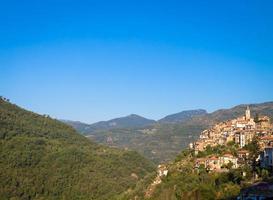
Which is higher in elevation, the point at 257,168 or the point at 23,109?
the point at 23,109

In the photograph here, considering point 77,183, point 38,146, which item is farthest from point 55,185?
point 38,146

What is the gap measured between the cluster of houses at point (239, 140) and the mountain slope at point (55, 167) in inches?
765

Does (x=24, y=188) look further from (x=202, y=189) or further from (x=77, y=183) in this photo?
(x=202, y=189)

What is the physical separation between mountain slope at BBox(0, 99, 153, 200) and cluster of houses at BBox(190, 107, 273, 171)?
19.4 metres

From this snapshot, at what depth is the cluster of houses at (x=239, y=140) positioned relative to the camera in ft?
165

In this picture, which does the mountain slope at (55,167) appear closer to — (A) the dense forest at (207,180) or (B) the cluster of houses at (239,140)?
(B) the cluster of houses at (239,140)

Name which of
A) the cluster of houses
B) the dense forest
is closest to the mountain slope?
the cluster of houses

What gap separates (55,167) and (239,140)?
52478mm

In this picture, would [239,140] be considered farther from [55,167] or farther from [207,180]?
[55,167]

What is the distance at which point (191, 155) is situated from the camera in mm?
67062

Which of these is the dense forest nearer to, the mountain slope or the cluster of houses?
the cluster of houses

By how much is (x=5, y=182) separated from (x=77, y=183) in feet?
45.1

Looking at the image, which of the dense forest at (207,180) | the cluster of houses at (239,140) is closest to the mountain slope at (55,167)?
the cluster of houses at (239,140)

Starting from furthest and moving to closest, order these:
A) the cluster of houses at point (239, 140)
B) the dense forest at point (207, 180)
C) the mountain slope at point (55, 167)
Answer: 1. the mountain slope at point (55, 167)
2. the cluster of houses at point (239, 140)
3. the dense forest at point (207, 180)
